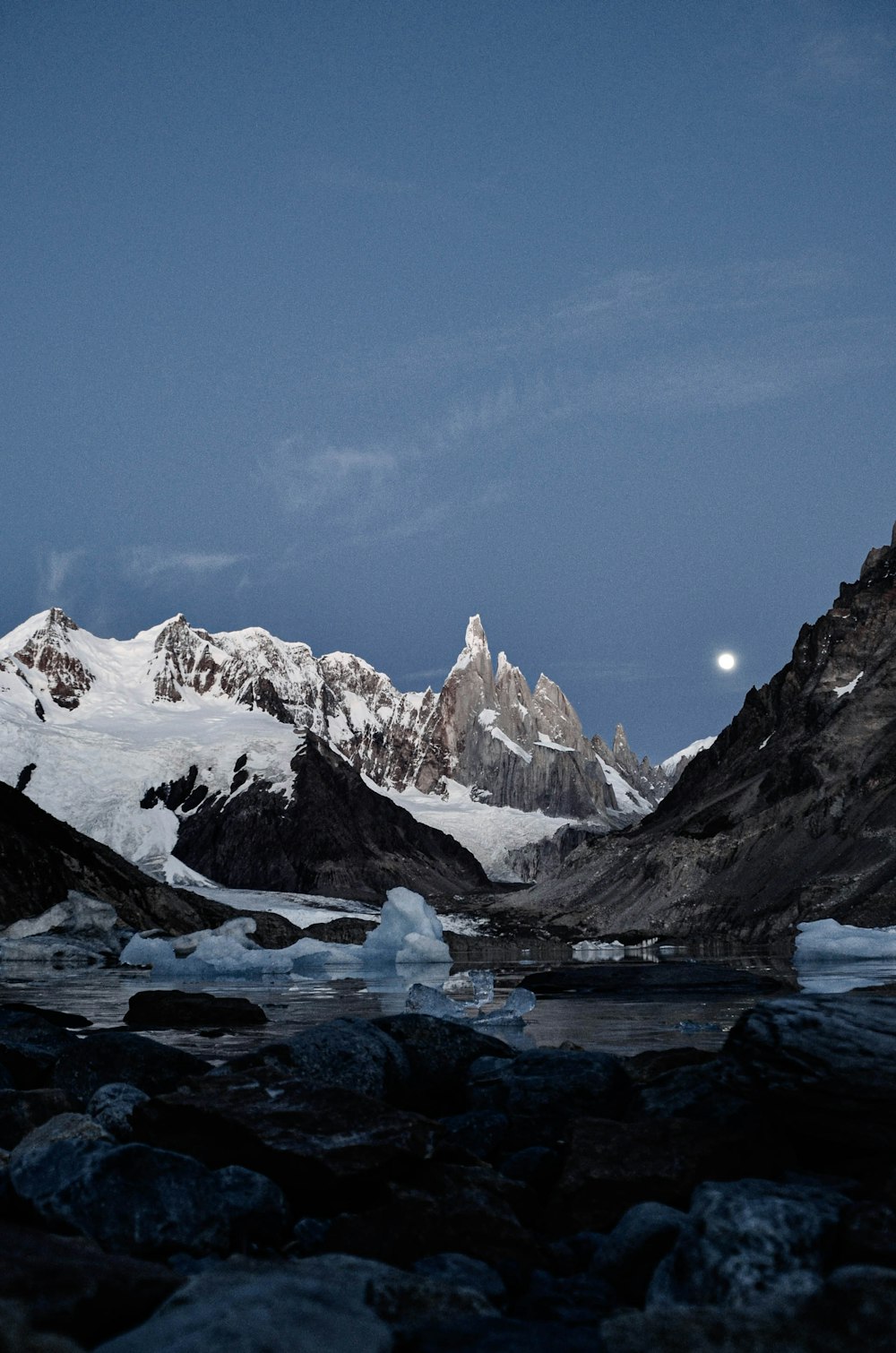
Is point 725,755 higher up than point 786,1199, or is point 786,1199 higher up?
point 725,755

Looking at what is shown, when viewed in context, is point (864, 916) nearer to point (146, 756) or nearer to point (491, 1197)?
point (491, 1197)

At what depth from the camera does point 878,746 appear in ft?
294

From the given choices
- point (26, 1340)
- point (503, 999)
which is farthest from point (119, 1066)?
point (503, 999)

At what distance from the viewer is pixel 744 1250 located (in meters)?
4.79

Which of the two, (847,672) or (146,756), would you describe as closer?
(847,672)

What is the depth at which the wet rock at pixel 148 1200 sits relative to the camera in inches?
229

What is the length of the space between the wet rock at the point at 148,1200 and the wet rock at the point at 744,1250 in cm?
242

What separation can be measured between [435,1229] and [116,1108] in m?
3.90

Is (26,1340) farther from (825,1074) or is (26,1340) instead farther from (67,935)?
(67,935)

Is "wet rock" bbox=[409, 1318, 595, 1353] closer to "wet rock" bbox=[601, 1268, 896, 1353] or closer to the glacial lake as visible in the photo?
"wet rock" bbox=[601, 1268, 896, 1353]

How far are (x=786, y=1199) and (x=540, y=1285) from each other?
51.3 inches

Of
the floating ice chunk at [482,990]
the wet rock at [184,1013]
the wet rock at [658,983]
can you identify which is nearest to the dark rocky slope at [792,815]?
the wet rock at [658,983]

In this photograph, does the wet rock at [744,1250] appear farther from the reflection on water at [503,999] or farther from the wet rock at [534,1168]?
the reflection on water at [503,999]

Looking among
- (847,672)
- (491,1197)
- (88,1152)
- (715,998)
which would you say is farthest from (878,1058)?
(847,672)
